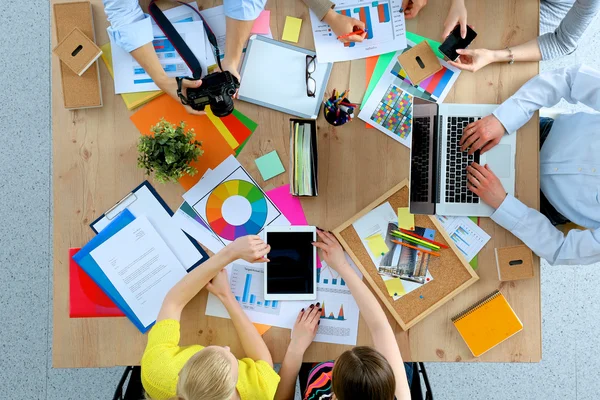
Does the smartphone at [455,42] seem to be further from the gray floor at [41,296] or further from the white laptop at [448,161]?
the gray floor at [41,296]

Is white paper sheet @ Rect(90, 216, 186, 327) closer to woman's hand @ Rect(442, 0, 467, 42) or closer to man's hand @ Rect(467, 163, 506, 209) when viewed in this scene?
man's hand @ Rect(467, 163, 506, 209)

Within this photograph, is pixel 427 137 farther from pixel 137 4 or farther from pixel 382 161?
pixel 137 4

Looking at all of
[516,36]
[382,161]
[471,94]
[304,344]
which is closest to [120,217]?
[304,344]

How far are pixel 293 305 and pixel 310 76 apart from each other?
2.45 ft

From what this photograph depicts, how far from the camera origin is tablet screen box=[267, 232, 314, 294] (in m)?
1.64

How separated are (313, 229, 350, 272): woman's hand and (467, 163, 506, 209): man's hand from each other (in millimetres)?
466

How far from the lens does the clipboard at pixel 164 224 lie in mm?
1653

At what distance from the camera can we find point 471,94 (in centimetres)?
167

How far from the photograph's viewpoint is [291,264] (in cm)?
164

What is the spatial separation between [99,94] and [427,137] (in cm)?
Answer: 107

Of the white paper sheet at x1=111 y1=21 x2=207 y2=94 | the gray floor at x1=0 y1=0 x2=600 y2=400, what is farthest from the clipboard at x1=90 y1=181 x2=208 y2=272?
the gray floor at x1=0 y1=0 x2=600 y2=400

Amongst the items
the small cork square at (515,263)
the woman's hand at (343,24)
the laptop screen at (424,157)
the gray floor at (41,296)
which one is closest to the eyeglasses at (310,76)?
the woman's hand at (343,24)

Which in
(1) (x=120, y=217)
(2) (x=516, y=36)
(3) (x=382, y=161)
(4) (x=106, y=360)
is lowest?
(4) (x=106, y=360)

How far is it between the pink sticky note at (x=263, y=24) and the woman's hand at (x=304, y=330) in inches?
36.4
